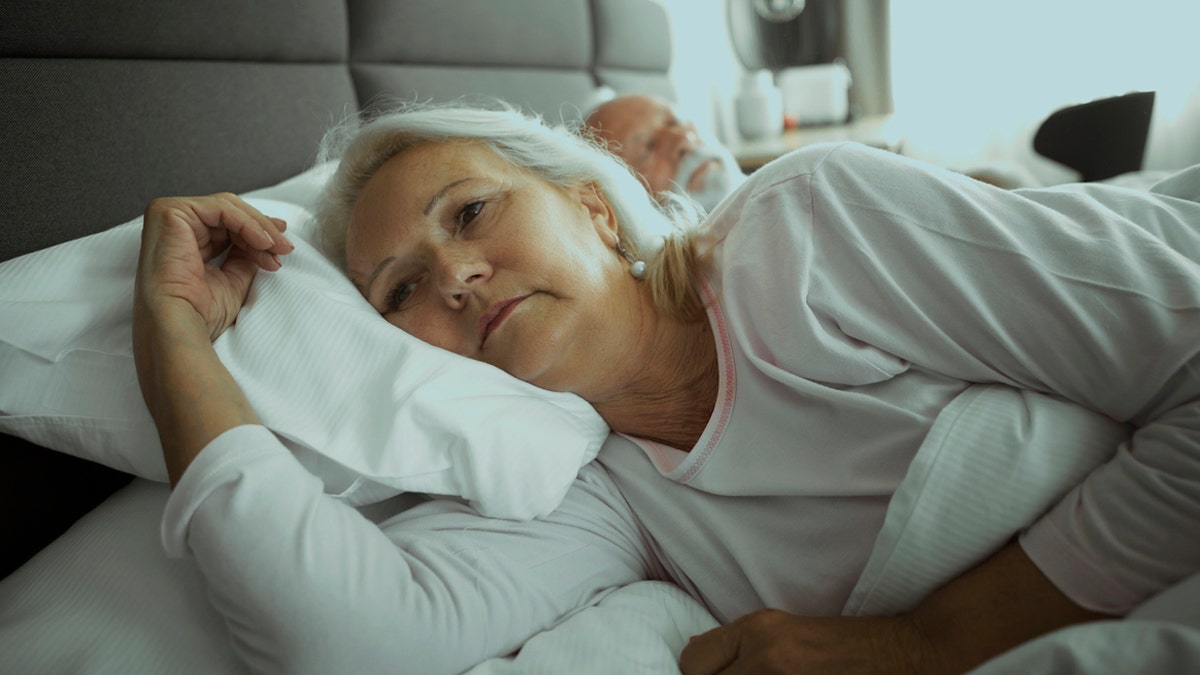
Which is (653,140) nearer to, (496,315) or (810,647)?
(496,315)

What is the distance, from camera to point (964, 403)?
763 mm

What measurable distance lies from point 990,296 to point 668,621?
0.49m

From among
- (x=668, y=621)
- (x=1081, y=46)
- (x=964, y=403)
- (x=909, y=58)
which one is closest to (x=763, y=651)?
(x=668, y=621)

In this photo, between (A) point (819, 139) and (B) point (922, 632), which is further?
(A) point (819, 139)

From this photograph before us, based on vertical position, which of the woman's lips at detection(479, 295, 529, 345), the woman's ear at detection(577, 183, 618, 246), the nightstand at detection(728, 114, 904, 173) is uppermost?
the woman's ear at detection(577, 183, 618, 246)

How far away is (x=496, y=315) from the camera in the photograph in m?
0.90

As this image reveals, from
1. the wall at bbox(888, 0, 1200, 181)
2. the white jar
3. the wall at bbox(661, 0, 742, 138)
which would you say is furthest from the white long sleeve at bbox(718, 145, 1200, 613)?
the wall at bbox(661, 0, 742, 138)

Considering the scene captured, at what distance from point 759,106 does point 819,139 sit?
53cm

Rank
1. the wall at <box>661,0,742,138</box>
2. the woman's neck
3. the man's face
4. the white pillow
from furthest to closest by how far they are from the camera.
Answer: the wall at <box>661,0,742,138</box> < the man's face < the woman's neck < the white pillow

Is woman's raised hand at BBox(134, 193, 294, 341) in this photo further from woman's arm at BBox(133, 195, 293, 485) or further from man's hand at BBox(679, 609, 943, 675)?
man's hand at BBox(679, 609, 943, 675)

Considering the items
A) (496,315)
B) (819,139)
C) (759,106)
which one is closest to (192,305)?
(496,315)

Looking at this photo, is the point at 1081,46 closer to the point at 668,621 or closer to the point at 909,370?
the point at 909,370

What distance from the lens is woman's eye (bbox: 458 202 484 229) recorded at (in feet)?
3.08

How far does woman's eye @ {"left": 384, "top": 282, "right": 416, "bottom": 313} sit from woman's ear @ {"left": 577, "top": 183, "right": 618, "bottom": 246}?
0.88 ft
